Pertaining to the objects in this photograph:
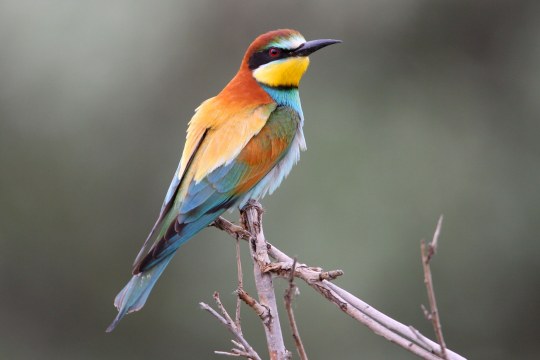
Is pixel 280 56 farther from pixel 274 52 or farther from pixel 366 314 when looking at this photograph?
pixel 366 314

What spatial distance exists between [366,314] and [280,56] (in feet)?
5.29

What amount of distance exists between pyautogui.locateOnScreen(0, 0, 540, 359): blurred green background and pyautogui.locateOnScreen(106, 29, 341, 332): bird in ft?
3.68

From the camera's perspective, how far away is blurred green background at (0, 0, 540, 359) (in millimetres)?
4453

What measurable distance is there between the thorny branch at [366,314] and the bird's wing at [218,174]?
607 mm

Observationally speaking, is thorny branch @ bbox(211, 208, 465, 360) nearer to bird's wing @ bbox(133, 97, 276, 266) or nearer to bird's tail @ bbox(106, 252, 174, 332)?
bird's tail @ bbox(106, 252, 174, 332)

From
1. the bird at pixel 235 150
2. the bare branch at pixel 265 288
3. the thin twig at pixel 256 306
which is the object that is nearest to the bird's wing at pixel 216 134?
the bird at pixel 235 150

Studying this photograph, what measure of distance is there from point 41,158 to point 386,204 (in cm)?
178

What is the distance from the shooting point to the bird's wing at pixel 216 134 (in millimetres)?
2936

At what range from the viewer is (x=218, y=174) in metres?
2.96

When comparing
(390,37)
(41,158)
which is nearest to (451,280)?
(390,37)

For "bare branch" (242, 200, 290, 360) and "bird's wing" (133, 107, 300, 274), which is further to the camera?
"bird's wing" (133, 107, 300, 274)

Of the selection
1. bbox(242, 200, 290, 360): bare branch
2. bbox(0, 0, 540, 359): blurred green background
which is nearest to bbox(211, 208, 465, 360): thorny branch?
bbox(242, 200, 290, 360): bare branch

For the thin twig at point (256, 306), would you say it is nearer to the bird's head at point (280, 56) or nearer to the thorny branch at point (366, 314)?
the thorny branch at point (366, 314)

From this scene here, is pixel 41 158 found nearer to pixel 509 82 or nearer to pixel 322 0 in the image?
pixel 322 0
